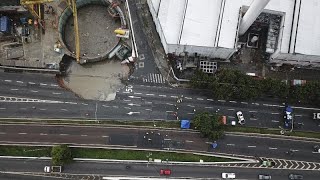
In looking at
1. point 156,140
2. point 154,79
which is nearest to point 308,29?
point 154,79

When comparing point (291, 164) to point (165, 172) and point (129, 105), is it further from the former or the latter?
point (129, 105)

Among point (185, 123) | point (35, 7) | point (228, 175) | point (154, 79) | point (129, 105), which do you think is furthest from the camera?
point (35, 7)

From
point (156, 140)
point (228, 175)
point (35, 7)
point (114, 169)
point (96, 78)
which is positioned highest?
point (35, 7)

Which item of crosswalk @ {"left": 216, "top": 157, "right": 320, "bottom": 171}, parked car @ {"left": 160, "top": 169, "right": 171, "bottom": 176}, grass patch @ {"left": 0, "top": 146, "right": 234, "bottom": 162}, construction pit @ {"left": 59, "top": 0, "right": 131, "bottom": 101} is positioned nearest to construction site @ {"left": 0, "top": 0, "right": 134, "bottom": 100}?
construction pit @ {"left": 59, "top": 0, "right": 131, "bottom": 101}

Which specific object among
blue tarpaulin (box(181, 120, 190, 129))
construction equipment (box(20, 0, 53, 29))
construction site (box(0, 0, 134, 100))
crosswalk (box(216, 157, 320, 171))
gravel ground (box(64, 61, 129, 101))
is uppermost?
construction equipment (box(20, 0, 53, 29))

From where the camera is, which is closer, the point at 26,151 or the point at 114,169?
the point at 114,169

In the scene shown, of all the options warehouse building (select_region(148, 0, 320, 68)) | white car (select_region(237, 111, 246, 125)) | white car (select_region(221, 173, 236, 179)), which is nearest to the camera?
warehouse building (select_region(148, 0, 320, 68))

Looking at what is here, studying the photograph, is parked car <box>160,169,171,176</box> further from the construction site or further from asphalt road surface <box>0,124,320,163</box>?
the construction site
